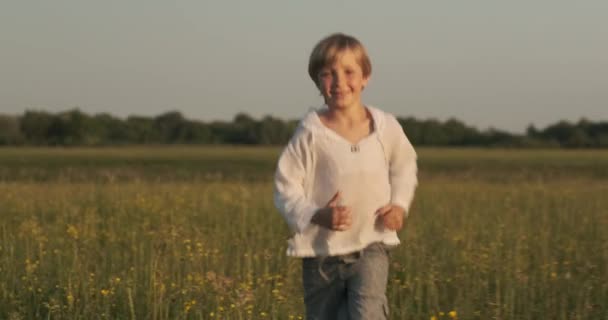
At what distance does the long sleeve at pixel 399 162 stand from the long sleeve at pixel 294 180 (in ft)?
1.30

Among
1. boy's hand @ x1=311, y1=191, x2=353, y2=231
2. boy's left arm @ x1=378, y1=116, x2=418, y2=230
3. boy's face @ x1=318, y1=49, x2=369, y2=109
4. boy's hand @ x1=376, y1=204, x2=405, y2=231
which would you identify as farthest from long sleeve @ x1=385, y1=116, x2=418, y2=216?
boy's hand @ x1=311, y1=191, x2=353, y2=231

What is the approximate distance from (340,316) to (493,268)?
329cm

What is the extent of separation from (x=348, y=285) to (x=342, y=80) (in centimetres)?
93

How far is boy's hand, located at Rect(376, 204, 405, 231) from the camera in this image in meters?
3.82

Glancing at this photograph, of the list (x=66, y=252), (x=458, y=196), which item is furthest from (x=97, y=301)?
(x=458, y=196)

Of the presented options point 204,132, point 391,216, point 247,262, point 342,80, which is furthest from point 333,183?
point 204,132

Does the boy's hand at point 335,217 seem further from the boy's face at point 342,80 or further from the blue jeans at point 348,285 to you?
the boy's face at point 342,80

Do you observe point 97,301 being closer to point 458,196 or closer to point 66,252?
point 66,252

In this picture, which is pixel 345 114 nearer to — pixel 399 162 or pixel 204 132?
pixel 399 162

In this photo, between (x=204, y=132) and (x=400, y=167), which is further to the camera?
(x=204, y=132)

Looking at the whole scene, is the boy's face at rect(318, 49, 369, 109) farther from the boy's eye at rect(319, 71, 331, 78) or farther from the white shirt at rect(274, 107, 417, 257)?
the white shirt at rect(274, 107, 417, 257)

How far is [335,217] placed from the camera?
3623 mm

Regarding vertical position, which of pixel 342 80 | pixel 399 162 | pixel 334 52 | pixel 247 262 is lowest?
pixel 247 262

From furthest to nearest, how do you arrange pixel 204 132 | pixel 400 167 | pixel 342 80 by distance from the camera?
pixel 204 132 → pixel 400 167 → pixel 342 80
